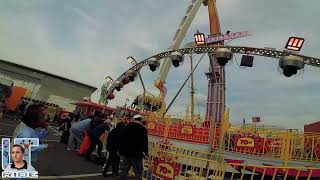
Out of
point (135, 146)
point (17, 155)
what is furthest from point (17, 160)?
point (135, 146)

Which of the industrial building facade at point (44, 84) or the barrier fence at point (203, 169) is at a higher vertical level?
the industrial building facade at point (44, 84)

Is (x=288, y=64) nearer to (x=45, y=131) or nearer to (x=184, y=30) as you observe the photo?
(x=45, y=131)

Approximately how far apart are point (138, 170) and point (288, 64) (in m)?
8.07

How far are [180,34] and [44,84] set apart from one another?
35997mm

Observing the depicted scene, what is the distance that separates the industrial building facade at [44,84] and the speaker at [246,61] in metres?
47.4

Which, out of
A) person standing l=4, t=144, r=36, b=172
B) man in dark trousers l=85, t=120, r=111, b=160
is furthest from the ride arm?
person standing l=4, t=144, r=36, b=172

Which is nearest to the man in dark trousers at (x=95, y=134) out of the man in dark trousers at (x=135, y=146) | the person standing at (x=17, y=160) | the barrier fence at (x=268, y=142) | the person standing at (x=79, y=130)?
the person standing at (x=79, y=130)

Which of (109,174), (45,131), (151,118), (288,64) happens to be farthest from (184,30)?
(45,131)

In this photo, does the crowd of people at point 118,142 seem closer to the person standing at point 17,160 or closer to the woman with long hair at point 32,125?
the woman with long hair at point 32,125

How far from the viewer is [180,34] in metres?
36.0

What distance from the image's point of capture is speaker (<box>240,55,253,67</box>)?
16.7 metres

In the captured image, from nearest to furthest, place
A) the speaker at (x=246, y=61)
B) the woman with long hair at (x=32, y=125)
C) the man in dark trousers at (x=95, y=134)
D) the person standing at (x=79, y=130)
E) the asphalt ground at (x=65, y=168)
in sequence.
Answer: the woman with long hair at (x=32, y=125)
the asphalt ground at (x=65, y=168)
the man in dark trousers at (x=95, y=134)
the person standing at (x=79, y=130)
the speaker at (x=246, y=61)

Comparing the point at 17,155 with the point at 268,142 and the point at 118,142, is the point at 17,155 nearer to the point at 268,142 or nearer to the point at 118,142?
the point at 118,142

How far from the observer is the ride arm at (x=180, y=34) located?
35763 mm
